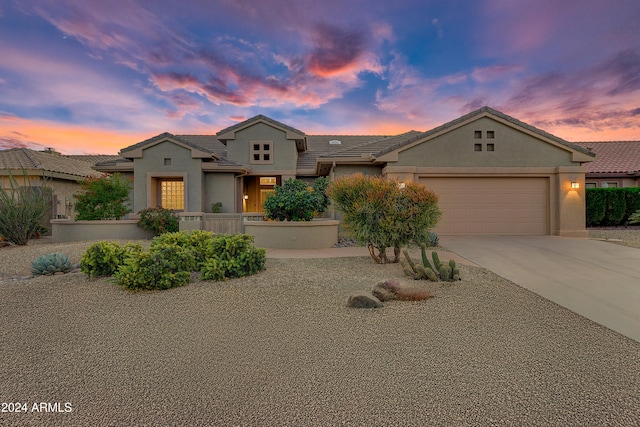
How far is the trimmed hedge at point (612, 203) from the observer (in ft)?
53.0

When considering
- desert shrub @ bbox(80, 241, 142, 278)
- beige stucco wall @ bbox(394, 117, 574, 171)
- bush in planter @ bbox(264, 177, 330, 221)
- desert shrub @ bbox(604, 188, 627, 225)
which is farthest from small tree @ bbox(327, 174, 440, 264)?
desert shrub @ bbox(604, 188, 627, 225)

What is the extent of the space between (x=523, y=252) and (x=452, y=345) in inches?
287

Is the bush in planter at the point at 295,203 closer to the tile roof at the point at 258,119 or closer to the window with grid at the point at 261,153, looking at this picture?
the window with grid at the point at 261,153

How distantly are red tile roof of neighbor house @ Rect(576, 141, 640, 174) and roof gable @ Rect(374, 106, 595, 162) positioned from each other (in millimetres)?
9789

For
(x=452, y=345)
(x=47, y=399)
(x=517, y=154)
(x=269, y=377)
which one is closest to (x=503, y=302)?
(x=452, y=345)

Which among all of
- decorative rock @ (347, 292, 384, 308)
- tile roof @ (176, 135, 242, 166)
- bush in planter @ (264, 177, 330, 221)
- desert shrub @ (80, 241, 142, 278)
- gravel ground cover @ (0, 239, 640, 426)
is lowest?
gravel ground cover @ (0, 239, 640, 426)

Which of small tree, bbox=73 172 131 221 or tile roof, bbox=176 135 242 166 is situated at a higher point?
tile roof, bbox=176 135 242 166

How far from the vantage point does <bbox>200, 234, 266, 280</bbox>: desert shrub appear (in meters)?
Answer: 6.11

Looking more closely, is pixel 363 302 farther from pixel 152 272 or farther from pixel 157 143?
pixel 157 143

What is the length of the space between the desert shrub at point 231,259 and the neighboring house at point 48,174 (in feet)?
44.6

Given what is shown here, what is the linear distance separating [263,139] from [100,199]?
27.7 ft

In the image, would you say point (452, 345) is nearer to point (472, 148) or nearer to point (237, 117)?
point (472, 148)

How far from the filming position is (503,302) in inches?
187

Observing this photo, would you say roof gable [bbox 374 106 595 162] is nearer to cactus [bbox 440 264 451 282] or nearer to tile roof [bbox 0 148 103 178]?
cactus [bbox 440 264 451 282]
